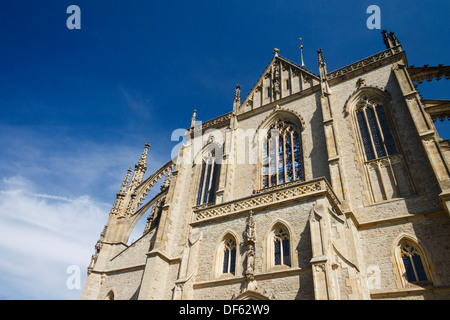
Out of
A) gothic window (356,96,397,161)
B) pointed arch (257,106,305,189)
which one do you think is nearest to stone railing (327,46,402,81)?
gothic window (356,96,397,161)

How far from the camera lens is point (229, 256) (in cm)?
1249

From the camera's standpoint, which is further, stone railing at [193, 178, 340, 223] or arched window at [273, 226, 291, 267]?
stone railing at [193, 178, 340, 223]

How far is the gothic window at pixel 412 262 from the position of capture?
37.9 ft

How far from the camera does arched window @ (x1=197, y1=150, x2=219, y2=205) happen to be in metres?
20.8

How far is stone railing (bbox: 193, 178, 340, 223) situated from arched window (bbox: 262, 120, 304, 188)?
4664mm

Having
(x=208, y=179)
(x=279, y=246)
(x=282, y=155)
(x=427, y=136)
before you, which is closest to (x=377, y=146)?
(x=427, y=136)

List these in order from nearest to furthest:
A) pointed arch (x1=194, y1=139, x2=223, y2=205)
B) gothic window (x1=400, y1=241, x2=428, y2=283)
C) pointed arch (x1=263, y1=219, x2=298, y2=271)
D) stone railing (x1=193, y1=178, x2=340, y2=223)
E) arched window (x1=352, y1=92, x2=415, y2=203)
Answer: pointed arch (x1=263, y1=219, x2=298, y2=271), gothic window (x1=400, y1=241, x2=428, y2=283), stone railing (x1=193, y1=178, x2=340, y2=223), arched window (x1=352, y1=92, x2=415, y2=203), pointed arch (x1=194, y1=139, x2=223, y2=205)

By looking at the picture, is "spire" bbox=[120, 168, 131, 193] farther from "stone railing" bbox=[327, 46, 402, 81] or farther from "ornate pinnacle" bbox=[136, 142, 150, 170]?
"stone railing" bbox=[327, 46, 402, 81]

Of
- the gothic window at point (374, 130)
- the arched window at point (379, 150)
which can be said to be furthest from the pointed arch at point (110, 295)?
the gothic window at point (374, 130)

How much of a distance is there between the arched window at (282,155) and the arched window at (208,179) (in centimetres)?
401

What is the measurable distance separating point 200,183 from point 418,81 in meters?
15.3

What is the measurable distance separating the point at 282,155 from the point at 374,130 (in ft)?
17.5

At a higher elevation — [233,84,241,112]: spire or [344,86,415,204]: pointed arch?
[233,84,241,112]: spire
